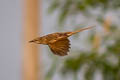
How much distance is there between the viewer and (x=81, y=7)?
111 centimetres

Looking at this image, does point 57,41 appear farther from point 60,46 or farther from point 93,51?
point 93,51

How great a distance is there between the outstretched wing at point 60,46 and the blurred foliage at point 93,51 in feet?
2.63

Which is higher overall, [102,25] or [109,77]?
[102,25]

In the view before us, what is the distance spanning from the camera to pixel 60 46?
223 mm

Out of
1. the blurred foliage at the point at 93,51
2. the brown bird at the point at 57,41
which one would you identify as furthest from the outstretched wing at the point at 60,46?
the blurred foliage at the point at 93,51

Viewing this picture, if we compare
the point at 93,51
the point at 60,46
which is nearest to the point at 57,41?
the point at 60,46

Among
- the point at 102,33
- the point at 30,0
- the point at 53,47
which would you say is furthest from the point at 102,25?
the point at 53,47

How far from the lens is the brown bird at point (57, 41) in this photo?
0.71 feet

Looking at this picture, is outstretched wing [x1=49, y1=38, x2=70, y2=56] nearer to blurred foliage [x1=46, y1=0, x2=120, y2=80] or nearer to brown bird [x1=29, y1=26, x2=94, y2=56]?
brown bird [x1=29, y1=26, x2=94, y2=56]

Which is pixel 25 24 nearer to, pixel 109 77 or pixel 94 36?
pixel 94 36

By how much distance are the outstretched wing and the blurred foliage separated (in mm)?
803

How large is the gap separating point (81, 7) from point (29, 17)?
444 millimetres

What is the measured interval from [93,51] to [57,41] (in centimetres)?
92

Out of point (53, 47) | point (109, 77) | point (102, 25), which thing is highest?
point (53, 47)
